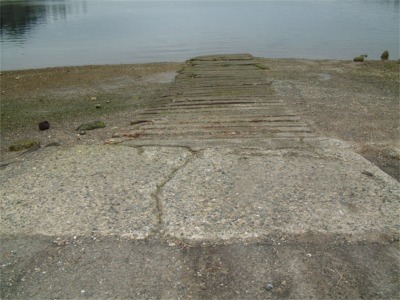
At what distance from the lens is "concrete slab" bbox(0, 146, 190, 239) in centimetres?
433

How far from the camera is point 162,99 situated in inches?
412

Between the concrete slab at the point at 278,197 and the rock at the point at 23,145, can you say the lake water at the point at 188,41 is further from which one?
the concrete slab at the point at 278,197

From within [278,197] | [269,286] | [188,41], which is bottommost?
[269,286]

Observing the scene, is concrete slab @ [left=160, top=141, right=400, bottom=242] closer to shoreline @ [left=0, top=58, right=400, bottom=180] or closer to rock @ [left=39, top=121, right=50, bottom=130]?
shoreline @ [left=0, top=58, right=400, bottom=180]

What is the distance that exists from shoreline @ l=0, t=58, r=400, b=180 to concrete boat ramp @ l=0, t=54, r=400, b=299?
2.98 ft

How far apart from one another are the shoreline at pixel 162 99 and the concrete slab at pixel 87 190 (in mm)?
1232

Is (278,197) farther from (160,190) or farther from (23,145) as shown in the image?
(23,145)

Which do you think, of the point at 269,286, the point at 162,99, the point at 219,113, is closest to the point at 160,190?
the point at 269,286

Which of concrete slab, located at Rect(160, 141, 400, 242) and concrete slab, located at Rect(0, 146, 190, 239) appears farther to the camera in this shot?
concrete slab, located at Rect(0, 146, 190, 239)

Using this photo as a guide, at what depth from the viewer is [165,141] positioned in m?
6.71

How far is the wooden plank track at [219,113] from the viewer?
23.5ft

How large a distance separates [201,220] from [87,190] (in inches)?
64.2

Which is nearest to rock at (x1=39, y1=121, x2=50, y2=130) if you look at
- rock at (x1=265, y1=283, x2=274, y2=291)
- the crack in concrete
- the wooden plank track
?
the wooden plank track

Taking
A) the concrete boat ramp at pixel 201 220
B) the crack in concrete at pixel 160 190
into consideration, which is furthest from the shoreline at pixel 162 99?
the crack in concrete at pixel 160 190
